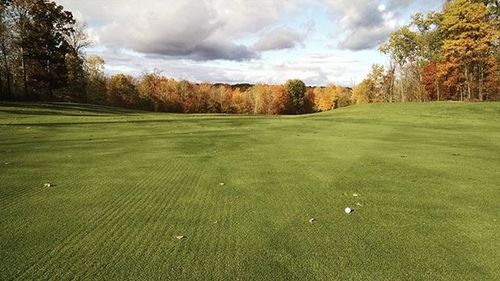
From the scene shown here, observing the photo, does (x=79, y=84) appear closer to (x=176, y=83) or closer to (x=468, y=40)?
(x=176, y=83)

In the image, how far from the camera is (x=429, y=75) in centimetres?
6097

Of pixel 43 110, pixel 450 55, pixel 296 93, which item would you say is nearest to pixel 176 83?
pixel 296 93

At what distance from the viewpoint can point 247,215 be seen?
5.88 metres

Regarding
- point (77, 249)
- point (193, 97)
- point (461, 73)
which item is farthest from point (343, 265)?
point (193, 97)

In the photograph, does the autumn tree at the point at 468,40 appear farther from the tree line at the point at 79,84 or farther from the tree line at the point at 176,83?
the tree line at the point at 79,84

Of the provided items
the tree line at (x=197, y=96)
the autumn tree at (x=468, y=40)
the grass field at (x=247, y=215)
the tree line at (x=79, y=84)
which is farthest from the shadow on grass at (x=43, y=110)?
the autumn tree at (x=468, y=40)

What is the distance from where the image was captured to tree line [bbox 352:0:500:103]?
44312mm

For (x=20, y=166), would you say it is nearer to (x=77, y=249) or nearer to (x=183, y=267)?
(x=77, y=249)

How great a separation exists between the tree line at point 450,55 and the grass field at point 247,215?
38.9 m

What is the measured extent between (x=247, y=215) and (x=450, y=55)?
5131 cm

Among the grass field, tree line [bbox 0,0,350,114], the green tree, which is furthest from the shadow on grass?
the green tree

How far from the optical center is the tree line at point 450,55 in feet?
145

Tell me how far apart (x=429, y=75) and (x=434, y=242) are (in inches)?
2450

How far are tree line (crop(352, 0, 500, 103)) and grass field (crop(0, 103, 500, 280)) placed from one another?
128 feet
